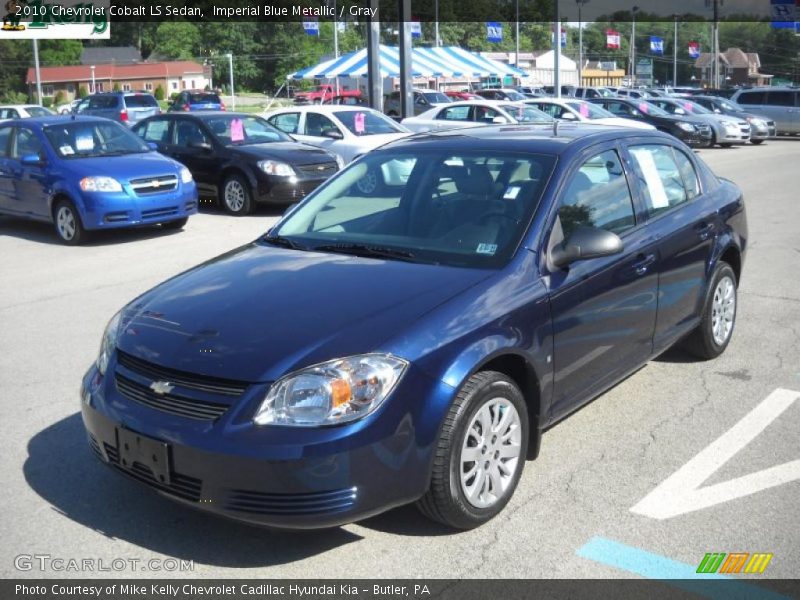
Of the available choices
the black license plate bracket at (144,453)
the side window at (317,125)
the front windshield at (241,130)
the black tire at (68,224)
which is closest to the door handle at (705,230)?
the black license plate bracket at (144,453)

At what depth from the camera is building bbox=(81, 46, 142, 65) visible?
4702 inches

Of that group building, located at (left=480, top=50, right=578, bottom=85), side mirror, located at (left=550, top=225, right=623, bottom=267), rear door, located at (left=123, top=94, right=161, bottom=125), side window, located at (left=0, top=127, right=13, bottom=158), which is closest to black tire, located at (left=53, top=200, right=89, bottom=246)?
side window, located at (left=0, top=127, right=13, bottom=158)

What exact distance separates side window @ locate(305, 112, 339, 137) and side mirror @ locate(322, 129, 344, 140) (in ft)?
0.09

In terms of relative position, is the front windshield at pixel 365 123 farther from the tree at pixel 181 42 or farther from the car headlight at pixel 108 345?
the tree at pixel 181 42

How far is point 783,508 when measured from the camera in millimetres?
4020

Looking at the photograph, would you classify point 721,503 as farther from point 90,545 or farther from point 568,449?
point 90,545

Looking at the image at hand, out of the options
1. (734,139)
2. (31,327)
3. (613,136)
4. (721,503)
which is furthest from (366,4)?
(721,503)

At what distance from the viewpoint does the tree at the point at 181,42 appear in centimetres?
11944

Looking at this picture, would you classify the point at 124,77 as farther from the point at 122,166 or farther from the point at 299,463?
the point at 299,463

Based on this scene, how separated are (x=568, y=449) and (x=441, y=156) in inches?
68.2

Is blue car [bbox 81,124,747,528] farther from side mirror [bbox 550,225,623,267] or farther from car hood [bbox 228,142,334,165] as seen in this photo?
car hood [bbox 228,142,334,165]

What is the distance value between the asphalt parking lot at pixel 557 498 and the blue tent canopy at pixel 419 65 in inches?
1242

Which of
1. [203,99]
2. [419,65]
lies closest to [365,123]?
[419,65]

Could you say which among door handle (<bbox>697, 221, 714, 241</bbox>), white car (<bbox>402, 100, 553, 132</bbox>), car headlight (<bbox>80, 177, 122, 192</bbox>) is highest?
white car (<bbox>402, 100, 553, 132</bbox>)
